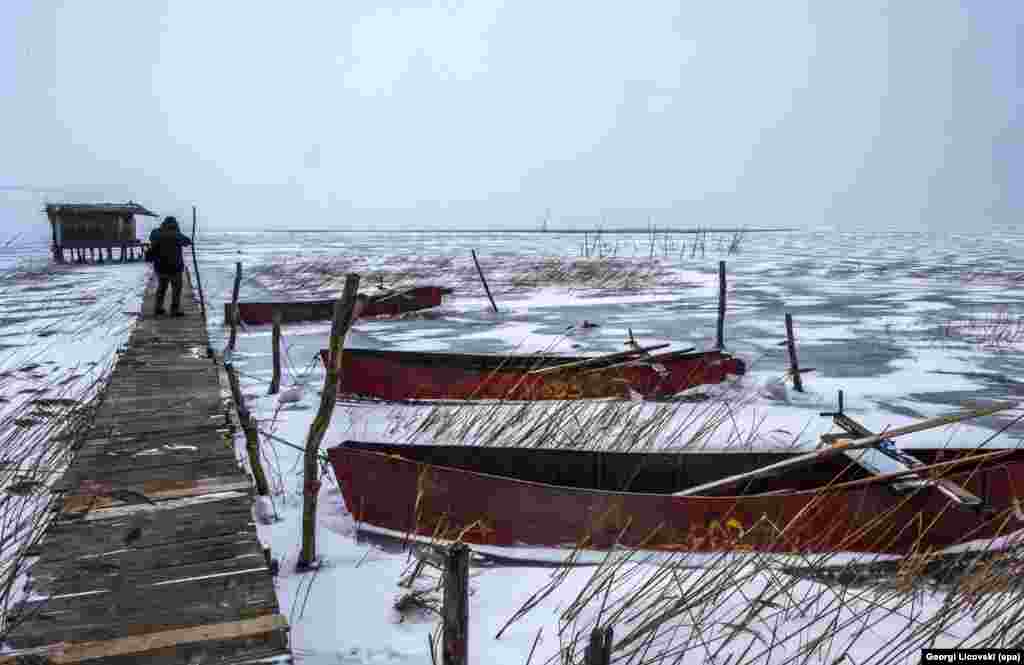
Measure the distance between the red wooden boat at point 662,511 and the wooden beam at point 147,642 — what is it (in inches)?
61.9

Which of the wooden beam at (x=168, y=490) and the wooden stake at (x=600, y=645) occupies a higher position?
the wooden stake at (x=600, y=645)

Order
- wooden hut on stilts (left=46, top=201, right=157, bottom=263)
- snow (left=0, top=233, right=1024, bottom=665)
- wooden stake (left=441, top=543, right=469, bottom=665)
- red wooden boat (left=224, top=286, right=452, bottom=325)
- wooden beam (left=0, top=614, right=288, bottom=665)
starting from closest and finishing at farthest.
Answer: wooden stake (left=441, top=543, right=469, bottom=665) < wooden beam (left=0, top=614, right=288, bottom=665) < snow (left=0, top=233, right=1024, bottom=665) < red wooden boat (left=224, top=286, right=452, bottom=325) < wooden hut on stilts (left=46, top=201, right=157, bottom=263)

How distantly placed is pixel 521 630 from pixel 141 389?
5761mm

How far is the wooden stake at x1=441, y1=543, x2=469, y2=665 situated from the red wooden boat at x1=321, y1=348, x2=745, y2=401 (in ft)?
18.2

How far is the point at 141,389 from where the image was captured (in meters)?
7.55

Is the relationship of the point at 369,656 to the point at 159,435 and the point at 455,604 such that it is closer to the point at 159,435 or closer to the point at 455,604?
the point at 455,604

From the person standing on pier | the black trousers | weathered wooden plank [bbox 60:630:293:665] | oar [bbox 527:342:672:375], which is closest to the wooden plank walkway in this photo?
weathered wooden plank [bbox 60:630:293:665]

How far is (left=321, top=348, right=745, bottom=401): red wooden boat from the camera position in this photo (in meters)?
8.58

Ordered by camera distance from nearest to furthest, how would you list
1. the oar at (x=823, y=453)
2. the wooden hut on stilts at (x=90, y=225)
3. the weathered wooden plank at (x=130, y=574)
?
the weathered wooden plank at (x=130, y=574)
the oar at (x=823, y=453)
the wooden hut on stilts at (x=90, y=225)

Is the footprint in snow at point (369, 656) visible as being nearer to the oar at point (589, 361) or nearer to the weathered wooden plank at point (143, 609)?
the weathered wooden plank at point (143, 609)

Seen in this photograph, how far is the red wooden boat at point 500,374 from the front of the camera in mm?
8578

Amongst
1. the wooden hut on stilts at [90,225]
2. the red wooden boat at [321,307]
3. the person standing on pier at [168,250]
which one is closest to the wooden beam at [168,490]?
the person standing on pier at [168,250]

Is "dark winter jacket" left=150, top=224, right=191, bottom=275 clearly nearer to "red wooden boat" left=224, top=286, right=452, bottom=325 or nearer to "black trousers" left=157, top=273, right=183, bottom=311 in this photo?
"black trousers" left=157, top=273, right=183, bottom=311

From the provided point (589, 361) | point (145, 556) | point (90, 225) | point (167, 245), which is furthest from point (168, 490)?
point (90, 225)
